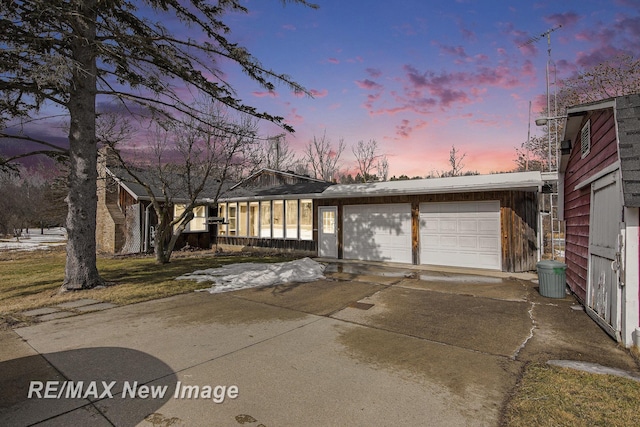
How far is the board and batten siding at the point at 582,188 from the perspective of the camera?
16.6 feet

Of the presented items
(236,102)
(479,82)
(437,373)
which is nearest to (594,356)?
(437,373)

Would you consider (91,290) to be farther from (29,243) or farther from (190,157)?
(29,243)

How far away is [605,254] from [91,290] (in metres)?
10.1

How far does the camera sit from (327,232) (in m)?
13.8

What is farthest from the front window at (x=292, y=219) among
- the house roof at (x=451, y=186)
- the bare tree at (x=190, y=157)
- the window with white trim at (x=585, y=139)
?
the window with white trim at (x=585, y=139)

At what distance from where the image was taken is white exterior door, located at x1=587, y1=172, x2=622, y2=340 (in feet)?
14.6

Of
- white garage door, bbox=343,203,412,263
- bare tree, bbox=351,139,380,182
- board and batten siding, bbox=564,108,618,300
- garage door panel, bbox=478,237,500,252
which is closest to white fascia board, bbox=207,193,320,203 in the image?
white garage door, bbox=343,203,412,263

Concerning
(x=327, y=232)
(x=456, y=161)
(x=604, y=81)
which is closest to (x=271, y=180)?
(x=327, y=232)

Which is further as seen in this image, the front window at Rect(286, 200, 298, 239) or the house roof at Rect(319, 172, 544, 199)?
the front window at Rect(286, 200, 298, 239)

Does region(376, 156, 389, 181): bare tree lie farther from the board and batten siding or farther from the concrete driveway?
the concrete driveway

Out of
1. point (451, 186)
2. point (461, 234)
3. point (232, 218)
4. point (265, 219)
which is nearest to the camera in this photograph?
point (451, 186)

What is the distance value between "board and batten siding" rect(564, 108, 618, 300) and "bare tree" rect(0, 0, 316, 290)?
226 inches

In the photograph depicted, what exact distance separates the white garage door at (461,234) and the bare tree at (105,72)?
632 centimetres

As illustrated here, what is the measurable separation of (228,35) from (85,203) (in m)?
5.55
